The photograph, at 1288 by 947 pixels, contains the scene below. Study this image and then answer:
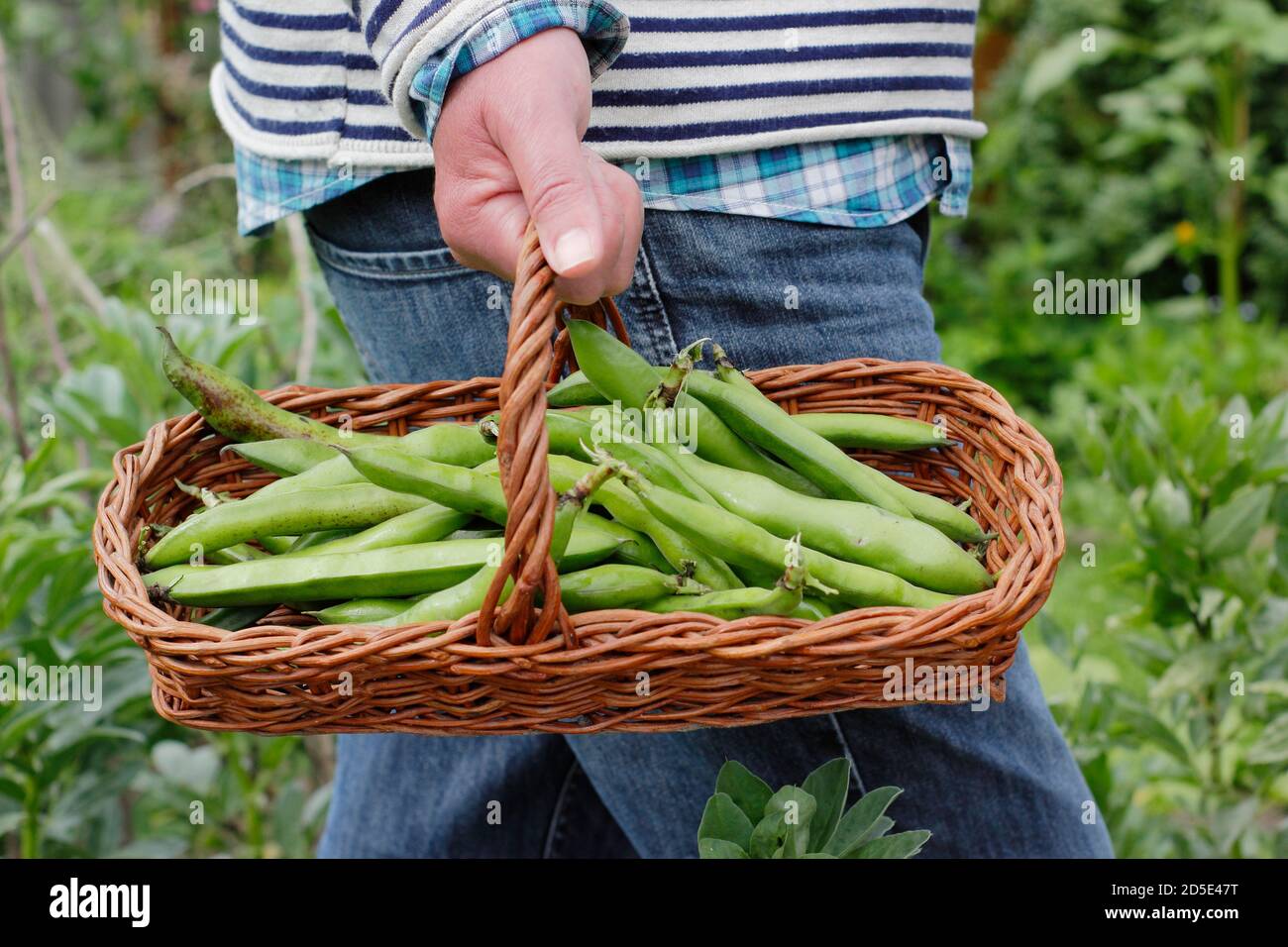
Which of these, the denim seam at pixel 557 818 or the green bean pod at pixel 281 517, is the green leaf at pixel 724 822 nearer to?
the green bean pod at pixel 281 517

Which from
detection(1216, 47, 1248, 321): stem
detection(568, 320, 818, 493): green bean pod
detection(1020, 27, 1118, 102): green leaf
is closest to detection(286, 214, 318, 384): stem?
detection(568, 320, 818, 493): green bean pod

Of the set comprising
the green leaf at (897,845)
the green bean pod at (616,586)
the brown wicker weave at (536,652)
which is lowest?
the green leaf at (897,845)

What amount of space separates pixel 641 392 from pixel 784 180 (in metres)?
0.26

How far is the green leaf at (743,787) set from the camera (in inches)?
37.0

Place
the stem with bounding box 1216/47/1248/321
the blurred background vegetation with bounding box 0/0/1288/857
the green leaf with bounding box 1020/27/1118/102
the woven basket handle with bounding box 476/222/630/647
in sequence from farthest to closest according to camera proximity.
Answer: the green leaf with bounding box 1020/27/1118/102, the stem with bounding box 1216/47/1248/321, the blurred background vegetation with bounding box 0/0/1288/857, the woven basket handle with bounding box 476/222/630/647

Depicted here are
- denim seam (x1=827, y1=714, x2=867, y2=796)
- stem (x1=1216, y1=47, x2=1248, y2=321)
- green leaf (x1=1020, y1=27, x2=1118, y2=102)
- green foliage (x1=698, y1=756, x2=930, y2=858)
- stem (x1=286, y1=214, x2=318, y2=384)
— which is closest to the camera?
green foliage (x1=698, y1=756, x2=930, y2=858)

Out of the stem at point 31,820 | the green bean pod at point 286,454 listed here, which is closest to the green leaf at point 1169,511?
the green bean pod at point 286,454

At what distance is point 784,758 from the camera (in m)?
1.14

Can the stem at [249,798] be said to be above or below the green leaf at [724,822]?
below

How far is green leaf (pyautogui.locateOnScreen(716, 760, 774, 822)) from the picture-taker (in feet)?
3.08

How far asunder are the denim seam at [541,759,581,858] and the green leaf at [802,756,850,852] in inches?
22.9

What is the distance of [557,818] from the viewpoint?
1517mm

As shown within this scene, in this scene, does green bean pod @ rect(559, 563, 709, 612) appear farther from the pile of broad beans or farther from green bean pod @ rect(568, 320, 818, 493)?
green bean pod @ rect(568, 320, 818, 493)
